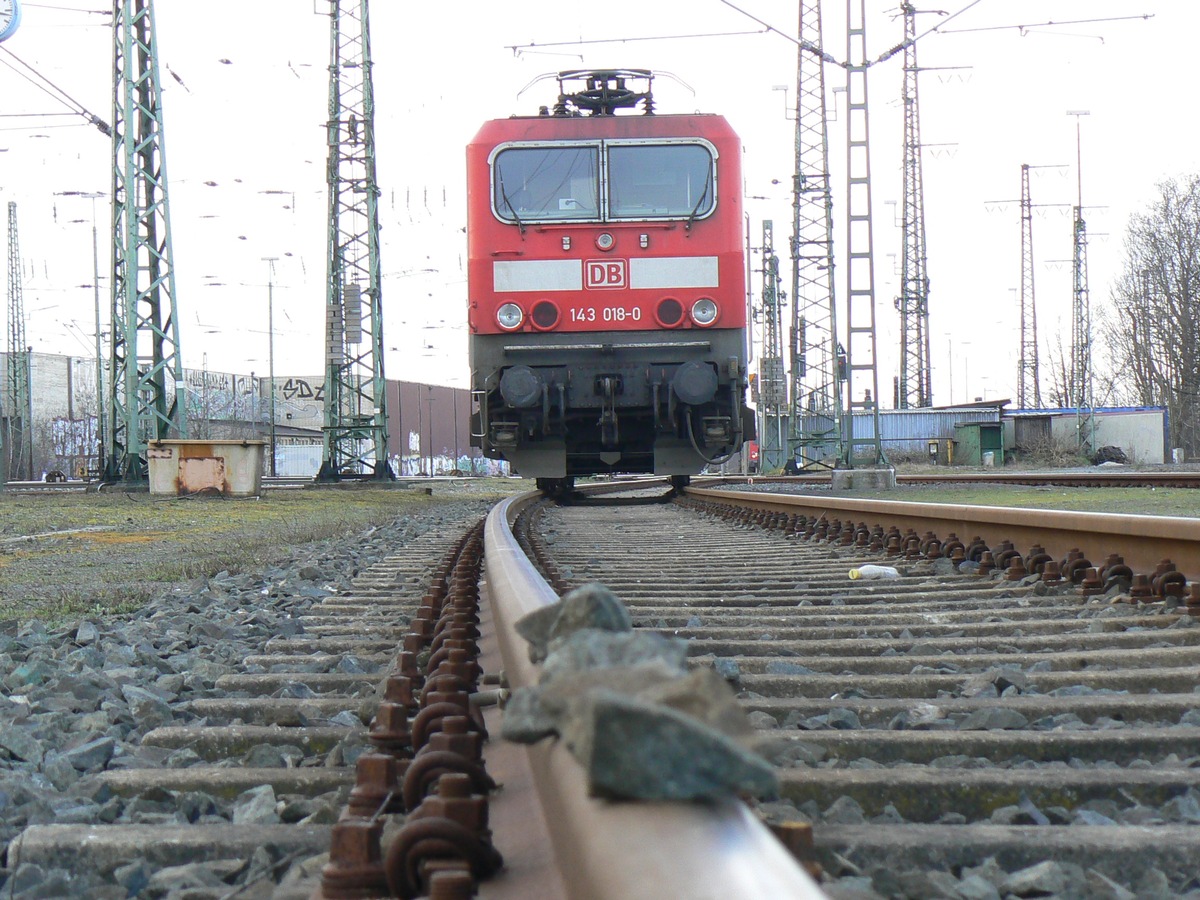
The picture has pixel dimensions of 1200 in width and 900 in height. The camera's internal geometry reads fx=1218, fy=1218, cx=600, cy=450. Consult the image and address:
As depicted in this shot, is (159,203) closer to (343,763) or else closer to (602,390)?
(602,390)

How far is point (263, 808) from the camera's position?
2.02 metres

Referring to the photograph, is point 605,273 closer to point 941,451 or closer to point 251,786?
point 251,786

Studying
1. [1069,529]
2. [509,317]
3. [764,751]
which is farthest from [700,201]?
[764,751]

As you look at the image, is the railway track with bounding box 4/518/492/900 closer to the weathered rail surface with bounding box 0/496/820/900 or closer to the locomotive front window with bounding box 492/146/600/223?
the weathered rail surface with bounding box 0/496/820/900

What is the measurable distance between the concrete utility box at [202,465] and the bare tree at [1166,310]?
3594 centimetres

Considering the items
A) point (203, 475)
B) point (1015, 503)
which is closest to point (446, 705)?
point (1015, 503)

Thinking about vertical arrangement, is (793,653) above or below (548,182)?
below

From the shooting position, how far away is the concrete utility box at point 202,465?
646 inches

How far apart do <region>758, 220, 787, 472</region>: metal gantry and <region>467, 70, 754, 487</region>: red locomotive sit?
1789 cm

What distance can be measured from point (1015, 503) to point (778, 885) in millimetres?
10136

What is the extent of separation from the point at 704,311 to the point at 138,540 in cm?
476

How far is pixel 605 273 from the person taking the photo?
1013cm

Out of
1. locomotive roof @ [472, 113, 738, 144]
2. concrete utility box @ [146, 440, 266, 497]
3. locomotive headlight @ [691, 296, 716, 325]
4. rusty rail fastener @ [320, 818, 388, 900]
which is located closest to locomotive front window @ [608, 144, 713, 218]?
locomotive roof @ [472, 113, 738, 144]

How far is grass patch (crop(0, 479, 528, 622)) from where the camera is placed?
5.29 metres
